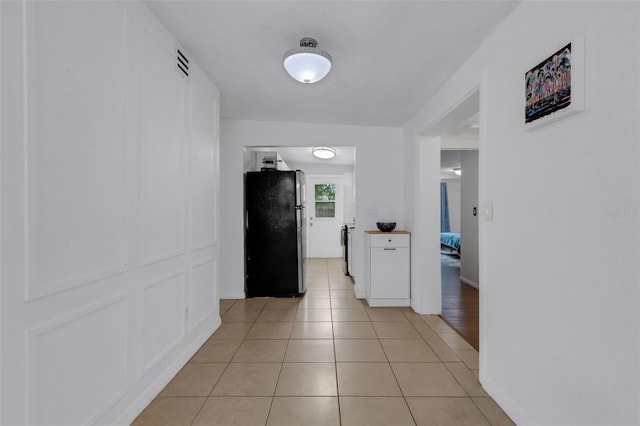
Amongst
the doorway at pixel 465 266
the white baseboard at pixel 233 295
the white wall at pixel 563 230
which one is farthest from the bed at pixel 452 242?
the white wall at pixel 563 230

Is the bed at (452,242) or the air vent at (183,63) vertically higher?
the air vent at (183,63)

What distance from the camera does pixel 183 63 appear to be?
2.14 meters

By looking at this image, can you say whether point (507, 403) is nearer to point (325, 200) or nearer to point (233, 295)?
point (233, 295)

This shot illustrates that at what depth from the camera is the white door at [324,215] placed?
7.08 metres

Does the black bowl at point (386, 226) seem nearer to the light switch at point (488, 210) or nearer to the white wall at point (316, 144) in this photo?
the white wall at point (316, 144)

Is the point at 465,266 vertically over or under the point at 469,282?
over

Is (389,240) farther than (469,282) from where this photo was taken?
No

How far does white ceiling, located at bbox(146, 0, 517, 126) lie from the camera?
1.66m

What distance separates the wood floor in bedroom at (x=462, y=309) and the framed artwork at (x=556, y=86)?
2.00 meters

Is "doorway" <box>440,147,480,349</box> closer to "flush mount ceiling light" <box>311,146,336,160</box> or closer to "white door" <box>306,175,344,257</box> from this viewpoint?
"flush mount ceiling light" <box>311,146,336,160</box>

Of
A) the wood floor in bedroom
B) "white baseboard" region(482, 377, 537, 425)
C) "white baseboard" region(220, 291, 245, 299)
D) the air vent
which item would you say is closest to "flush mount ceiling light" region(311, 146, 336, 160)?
"white baseboard" region(220, 291, 245, 299)

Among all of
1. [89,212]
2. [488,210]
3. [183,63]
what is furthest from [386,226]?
[89,212]

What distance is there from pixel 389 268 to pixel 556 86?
2.58 meters

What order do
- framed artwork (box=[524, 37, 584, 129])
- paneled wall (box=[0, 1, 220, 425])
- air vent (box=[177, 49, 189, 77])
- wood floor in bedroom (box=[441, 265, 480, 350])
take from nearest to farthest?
paneled wall (box=[0, 1, 220, 425]) < framed artwork (box=[524, 37, 584, 129]) < air vent (box=[177, 49, 189, 77]) < wood floor in bedroom (box=[441, 265, 480, 350])
